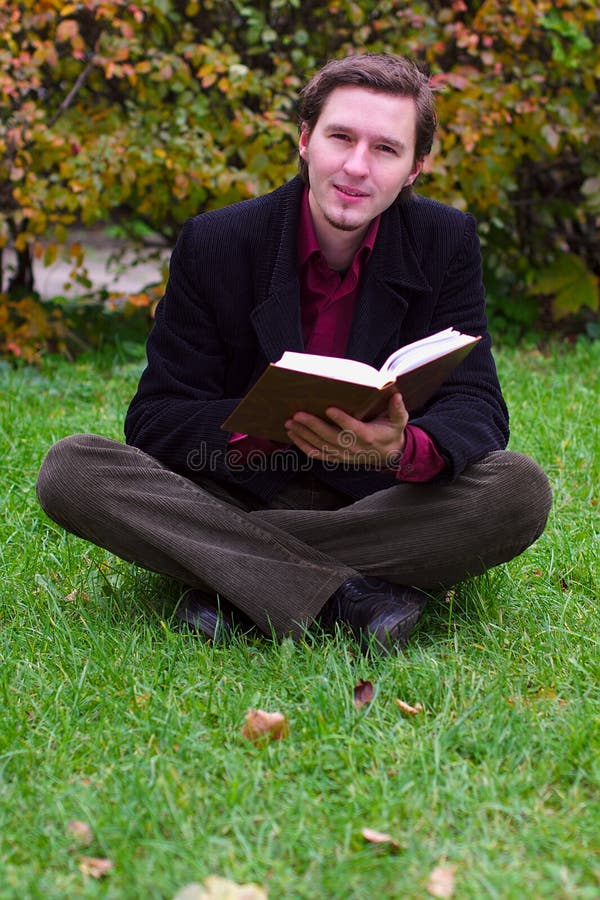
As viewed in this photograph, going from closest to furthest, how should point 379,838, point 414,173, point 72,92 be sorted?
1. point 379,838
2. point 414,173
3. point 72,92

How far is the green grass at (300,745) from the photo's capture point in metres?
1.79

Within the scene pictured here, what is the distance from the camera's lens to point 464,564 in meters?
2.71

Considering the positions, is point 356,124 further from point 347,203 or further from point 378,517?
point 378,517

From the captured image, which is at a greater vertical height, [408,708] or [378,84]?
[378,84]

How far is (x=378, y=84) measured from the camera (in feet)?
8.78

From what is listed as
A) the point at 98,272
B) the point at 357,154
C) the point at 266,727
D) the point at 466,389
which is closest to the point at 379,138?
the point at 357,154

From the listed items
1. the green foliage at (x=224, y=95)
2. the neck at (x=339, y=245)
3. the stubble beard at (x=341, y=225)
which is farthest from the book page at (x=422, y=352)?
the green foliage at (x=224, y=95)

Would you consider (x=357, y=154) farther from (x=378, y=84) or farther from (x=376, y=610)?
(x=376, y=610)

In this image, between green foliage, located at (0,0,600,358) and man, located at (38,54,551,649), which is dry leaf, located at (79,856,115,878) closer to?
man, located at (38,54,551,649)

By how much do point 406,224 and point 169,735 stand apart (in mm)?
1434

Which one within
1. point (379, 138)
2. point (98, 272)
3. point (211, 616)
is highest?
point (379, 138)

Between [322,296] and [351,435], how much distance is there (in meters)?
0.57

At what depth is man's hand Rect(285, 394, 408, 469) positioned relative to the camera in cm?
235

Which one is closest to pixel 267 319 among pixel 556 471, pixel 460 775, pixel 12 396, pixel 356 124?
pixel 356 124
